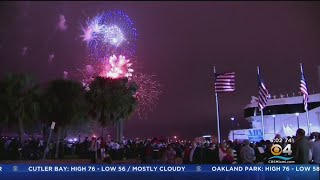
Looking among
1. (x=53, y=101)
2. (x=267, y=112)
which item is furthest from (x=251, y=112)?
(x=53, y=101)

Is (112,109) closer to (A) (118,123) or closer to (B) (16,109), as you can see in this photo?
(A) (118,123)

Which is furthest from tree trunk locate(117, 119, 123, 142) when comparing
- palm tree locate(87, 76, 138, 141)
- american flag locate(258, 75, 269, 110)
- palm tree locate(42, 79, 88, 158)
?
american flag locate(258, 75, 269, 110)

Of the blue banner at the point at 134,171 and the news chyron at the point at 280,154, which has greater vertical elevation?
the news chyron at the point at 280,154

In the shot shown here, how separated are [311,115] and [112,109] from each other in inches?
934

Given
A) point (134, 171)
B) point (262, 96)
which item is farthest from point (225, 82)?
point (134, 171)

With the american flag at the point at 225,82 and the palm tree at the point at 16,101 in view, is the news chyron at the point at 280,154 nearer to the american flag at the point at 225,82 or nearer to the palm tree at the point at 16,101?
the american flag at the point at 225,82

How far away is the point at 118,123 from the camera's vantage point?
46.2 metres

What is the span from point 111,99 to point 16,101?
40.9 ft

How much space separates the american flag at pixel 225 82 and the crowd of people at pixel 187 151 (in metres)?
3.31

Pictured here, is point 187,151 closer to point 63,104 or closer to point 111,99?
point 63,104

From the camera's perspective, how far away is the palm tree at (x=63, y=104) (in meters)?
34.3

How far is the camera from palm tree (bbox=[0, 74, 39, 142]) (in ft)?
107

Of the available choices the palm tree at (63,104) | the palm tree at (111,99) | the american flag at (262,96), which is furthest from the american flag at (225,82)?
the palm tree at (111,99)

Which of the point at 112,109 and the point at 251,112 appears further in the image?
the point at 251,112
